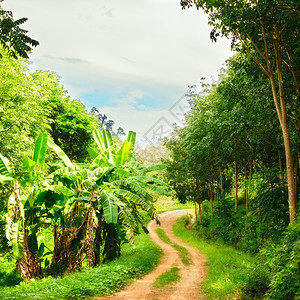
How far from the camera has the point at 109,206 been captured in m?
11.8

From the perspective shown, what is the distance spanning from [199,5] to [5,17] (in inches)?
254

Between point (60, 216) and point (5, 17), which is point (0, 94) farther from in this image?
point (5, 17)

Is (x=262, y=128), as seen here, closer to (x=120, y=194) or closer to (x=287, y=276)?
(x=120, y=194)

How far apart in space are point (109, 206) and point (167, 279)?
3.29 m

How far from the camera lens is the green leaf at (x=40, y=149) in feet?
42.0

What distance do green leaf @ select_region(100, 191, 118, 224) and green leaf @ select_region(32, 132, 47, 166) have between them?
2.74 m

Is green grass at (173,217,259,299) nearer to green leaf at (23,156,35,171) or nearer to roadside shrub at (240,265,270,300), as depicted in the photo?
roadside shrub at (240,265,270,300)

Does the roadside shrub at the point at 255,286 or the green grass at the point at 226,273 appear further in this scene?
the green grass at the point at 226,273

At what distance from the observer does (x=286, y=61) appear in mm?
13344

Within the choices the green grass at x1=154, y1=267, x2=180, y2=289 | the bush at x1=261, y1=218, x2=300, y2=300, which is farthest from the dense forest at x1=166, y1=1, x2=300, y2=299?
the green grass at x1=154, y1=267, x2=180, y2=289

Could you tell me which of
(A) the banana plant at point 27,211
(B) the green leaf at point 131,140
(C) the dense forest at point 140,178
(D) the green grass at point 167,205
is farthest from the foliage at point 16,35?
(D) the green grass at point 167,205

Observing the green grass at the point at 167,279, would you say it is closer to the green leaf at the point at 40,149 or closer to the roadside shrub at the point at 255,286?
the roadside shrub at the point at 255,286

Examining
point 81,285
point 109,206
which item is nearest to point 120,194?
point 109,206

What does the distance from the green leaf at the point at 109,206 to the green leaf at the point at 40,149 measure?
9.00 ft
